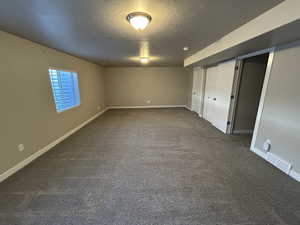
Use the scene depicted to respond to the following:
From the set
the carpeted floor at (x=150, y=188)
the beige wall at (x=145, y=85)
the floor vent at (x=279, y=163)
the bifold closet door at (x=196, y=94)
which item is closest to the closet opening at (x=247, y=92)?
the carpeted floor at (x=150, y=188)

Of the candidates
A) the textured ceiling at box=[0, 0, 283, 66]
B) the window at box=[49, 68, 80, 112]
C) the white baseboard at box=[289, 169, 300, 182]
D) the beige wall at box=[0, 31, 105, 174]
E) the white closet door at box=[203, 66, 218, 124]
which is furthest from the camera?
the white closet door at box=[203, 66, 218, 124]

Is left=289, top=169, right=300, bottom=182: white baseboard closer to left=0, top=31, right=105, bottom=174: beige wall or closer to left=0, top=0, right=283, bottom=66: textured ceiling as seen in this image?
left=0, top=0, right=283, bottom=66: textured ceiling

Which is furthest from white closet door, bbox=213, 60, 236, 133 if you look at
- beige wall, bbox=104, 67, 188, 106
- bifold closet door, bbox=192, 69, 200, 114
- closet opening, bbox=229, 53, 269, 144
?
beige wall, bbox=104, 67, 188, 106

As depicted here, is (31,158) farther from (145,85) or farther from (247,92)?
(145,85)

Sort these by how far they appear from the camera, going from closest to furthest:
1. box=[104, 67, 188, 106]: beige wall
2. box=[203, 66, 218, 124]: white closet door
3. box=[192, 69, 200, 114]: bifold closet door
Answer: box=[203, 66, 218, 124]: white closet door
box=[192, 69, 200, 114]: bifold closet door
box=[104, 67, 188, 106]: beige wall

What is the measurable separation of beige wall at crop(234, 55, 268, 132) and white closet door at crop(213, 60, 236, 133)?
0.25 m

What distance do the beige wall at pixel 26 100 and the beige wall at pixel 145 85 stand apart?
356 centimetres

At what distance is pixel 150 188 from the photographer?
185 cm

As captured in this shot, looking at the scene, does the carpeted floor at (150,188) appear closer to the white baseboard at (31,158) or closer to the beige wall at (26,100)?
the white baseboard at (31,158)

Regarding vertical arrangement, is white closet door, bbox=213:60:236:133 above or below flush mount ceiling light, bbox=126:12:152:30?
below

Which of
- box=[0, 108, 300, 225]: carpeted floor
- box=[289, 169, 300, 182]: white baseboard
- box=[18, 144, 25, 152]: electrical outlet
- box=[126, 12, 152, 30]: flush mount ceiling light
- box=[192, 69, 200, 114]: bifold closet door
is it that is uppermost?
box=[126, 12, 152, 30]: flush mount ceiling light

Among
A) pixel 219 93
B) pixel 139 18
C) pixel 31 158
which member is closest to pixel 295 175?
pixel 219 93

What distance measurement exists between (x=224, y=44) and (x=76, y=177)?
346 centimetres

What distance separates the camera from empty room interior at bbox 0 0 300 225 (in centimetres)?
148
